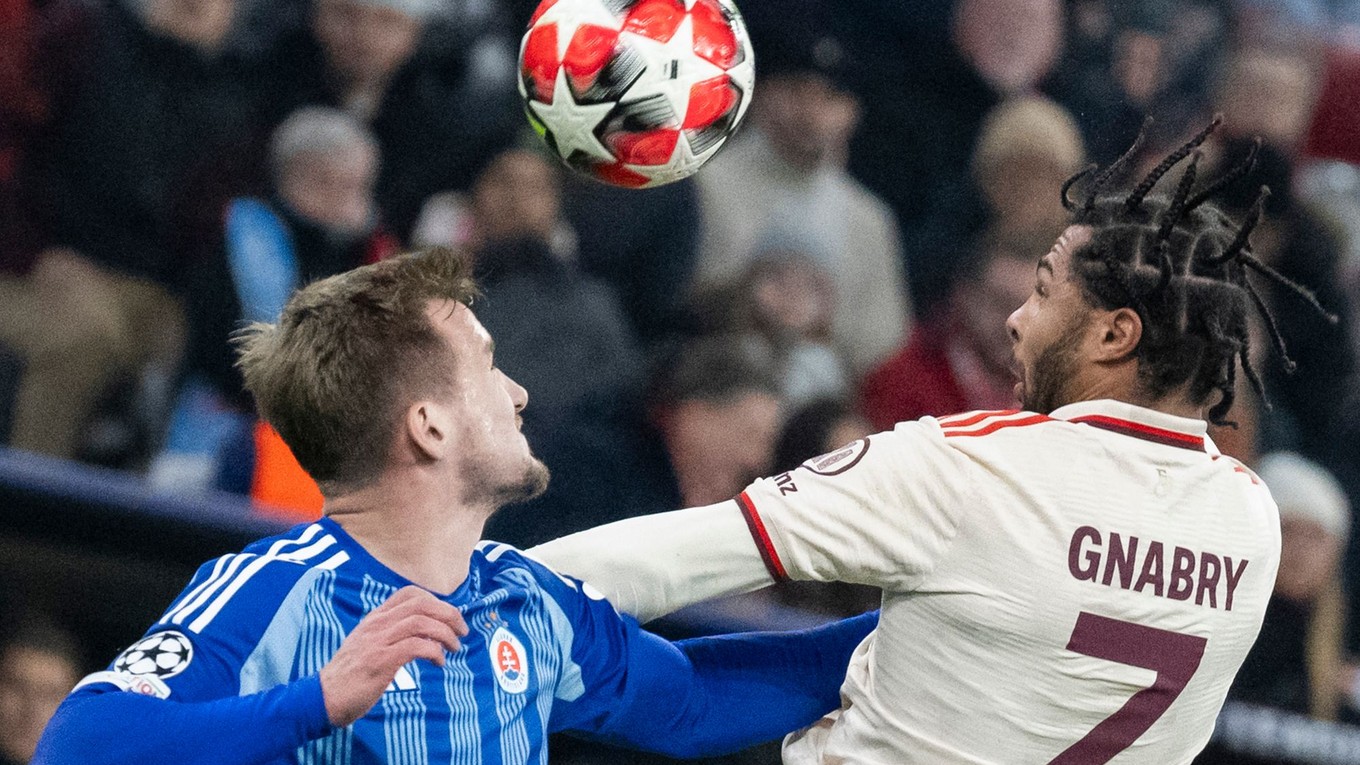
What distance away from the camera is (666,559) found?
2.61m

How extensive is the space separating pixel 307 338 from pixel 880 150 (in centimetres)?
419

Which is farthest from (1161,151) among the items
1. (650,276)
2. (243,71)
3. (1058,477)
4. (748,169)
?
(1058,477)

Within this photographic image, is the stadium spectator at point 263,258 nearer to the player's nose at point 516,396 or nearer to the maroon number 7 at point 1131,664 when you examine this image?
the player's nose at point 516,396

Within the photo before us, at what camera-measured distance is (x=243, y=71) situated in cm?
532

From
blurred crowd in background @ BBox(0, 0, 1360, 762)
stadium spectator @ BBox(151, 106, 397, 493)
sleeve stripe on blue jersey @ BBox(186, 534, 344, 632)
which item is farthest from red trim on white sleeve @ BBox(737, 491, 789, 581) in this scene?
stadium spectator @ BBox(151, 106, 397, 493)

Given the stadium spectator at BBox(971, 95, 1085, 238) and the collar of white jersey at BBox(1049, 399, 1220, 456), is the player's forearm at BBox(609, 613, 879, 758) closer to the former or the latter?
the collar of white jersey at BBox(1049, 399, 1220, 456)

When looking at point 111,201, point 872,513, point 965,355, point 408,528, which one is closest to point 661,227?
point 965,355

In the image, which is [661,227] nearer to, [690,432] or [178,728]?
[690,432]

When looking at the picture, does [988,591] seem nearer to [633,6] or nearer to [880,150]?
[633,6]

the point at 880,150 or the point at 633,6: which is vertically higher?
the point at 633,6

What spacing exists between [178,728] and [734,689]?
3.48 feet

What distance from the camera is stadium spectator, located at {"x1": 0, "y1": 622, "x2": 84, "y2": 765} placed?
4.54 meters

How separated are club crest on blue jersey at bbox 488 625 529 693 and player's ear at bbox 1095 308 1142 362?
3.31 ft

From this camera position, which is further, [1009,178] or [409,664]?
[1009,178]
